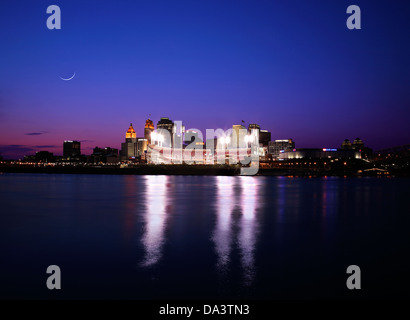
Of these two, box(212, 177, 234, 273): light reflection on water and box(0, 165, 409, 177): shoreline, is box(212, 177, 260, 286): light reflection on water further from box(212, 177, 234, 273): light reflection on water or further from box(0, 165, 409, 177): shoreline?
box(0, 165, 409, 177): shoreline

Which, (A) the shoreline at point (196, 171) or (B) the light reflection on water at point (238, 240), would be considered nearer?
(B) the light reflection on water at point (238, 240)

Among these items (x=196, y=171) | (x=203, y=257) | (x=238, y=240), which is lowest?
(x=196, y=171)

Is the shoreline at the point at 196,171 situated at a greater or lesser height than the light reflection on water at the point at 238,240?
lesser

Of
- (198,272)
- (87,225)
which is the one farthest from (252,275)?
(87,225)

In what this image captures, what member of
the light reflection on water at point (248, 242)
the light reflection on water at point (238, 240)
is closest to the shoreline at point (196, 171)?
the light reflection on water at point (248, 242)

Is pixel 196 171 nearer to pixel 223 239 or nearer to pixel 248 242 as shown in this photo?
pixel 223 239

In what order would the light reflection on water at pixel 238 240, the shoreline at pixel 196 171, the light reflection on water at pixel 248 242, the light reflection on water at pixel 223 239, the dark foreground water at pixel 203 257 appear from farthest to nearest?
the shoreline at pixel 196 171 < the light reflection on water at pixel 223 239 < the light reflection on water at pixel 238 240 < the light reflection on water at pixel 248 242 < the dark foreground water at pixel 203 257

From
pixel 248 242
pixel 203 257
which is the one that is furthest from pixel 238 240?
pixel 203 257

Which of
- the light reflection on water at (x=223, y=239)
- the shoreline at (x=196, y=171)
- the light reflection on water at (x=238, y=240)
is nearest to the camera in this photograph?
the light reflection on water at (x=238, y=240)

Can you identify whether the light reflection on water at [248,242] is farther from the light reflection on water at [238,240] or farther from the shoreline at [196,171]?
the shoreline at [196,171]

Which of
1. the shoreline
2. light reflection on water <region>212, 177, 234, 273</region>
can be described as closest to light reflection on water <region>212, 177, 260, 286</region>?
light reflection on water <region>212, 177, 234, 273</region>

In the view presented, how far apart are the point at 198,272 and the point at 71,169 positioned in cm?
18769

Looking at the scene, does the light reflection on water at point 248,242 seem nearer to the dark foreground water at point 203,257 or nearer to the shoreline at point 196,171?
the dark foreground water at point 203,257
